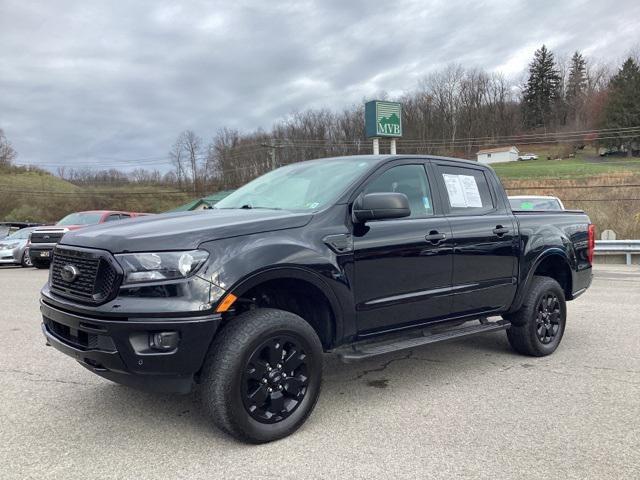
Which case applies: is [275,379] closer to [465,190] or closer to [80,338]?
[80,338]

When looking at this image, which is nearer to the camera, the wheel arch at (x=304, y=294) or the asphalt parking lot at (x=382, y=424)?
the asphalt parking lot at (x=382, y=424)

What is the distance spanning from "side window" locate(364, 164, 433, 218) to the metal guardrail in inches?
535

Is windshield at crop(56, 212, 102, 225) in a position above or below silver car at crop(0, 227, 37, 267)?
above

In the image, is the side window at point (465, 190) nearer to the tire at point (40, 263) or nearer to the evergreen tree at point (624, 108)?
the tire at point (40, 263)

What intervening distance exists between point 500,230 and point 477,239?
1.24 feet

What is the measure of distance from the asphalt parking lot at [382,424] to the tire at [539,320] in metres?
0.15

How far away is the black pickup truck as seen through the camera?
296cm

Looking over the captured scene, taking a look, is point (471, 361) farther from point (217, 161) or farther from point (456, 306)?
point (217, 161)

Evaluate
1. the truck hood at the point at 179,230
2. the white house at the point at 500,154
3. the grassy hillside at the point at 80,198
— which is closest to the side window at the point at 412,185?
the truck hood at the point at 179,230

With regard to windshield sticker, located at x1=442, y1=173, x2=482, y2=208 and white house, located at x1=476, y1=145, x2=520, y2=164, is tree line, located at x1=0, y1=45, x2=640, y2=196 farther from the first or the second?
windshield sticker, located at x1=442, y1=173, x2=482, y2=208

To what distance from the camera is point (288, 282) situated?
11.3ft

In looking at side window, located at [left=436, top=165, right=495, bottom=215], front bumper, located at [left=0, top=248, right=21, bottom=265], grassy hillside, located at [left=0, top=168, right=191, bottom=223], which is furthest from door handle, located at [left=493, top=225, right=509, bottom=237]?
grassy hillside, located at [left=0, top=168, right=191, bottom=223]

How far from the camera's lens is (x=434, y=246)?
13.6ft

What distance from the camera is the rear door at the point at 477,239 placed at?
4.40 metres
